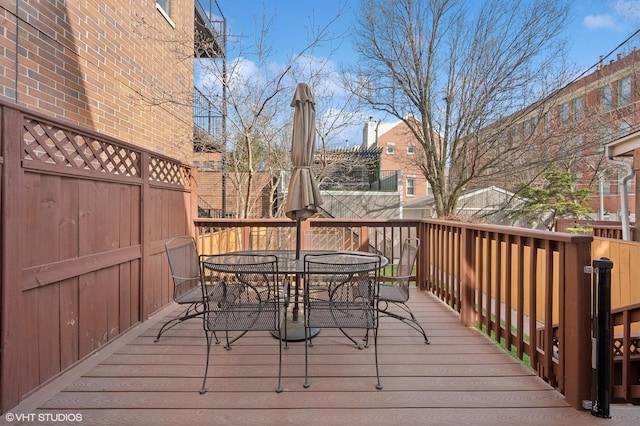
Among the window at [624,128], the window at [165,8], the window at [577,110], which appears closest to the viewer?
the window at [165,8]

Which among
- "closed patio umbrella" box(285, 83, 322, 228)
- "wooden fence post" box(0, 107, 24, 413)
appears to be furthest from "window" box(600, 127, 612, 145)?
"wooden fence post" box(0, 107, 24, 413)

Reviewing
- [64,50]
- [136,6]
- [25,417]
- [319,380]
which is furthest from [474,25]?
[25,417]

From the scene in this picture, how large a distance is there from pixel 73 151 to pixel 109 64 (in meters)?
1.71

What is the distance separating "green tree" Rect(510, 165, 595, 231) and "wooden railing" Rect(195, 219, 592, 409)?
29.2ft

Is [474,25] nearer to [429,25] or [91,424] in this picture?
[429,25]

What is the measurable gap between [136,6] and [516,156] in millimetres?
8913

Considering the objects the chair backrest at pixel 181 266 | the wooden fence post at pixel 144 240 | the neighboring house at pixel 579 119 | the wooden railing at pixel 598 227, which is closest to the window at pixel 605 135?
the neighboring house at pixel 579 119

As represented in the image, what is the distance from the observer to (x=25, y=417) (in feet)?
5.82

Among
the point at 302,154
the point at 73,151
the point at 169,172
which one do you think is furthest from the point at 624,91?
the point at 73,151

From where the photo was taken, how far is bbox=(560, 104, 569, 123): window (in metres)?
8.25

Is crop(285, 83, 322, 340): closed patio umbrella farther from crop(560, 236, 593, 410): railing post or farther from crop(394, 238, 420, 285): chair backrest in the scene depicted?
crop(560, 236, 593, 410): railing post

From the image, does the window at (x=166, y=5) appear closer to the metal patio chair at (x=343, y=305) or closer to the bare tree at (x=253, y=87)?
the bare tree at (x=253, y=87)

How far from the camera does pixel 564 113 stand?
8.36 meters

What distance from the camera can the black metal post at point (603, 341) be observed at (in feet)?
5.77
